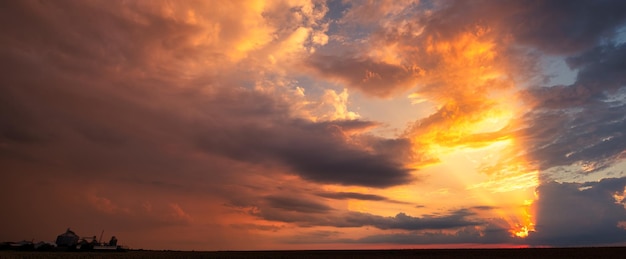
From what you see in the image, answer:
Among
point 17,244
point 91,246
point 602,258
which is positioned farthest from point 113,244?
point 602,258

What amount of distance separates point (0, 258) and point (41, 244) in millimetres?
85996

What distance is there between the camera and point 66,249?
15300cm

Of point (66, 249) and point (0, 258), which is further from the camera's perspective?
point (66, 249)

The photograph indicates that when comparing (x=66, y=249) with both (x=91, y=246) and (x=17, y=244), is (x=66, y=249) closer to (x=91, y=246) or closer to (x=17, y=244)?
(x=91, y=246)

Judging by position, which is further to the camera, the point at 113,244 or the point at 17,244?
the point at 113,244

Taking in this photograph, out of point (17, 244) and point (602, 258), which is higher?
point (17, 244)

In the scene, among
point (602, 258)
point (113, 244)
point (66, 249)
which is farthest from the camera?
point (113, 244)

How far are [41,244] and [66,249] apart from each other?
40.9 feet

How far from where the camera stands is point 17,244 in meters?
169

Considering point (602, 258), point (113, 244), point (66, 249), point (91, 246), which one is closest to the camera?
point (602, 258)

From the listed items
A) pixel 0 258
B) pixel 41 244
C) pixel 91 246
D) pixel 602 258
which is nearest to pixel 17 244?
pixel 41 244

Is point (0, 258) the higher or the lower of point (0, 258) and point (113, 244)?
the lower

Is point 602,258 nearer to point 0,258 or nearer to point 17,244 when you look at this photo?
point 0,258

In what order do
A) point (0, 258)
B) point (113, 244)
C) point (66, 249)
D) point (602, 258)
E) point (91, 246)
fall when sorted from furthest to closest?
point (113, 244) → point (91, 246) → point (66, 249) → point (602, 258) → point (0, 258)
